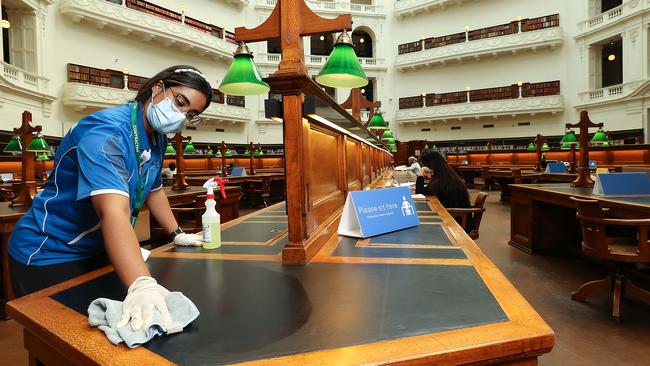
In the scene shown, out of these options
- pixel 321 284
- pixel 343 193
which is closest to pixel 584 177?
pixel 343 193

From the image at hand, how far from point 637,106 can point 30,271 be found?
1934cm

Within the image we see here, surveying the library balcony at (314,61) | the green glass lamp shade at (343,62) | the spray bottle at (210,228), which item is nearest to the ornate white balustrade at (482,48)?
the library balcony at (314,61)

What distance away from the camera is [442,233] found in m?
1.84

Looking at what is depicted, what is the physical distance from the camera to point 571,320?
2770mm

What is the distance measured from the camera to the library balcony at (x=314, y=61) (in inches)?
788

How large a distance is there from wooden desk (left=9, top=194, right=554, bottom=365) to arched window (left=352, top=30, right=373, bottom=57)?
24.5 meters

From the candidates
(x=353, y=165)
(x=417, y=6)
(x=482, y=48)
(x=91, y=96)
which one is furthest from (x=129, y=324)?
(x=417, y=6)

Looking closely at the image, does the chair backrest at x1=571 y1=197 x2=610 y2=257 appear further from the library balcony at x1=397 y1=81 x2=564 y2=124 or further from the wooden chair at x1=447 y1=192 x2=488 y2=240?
the library balcony at x1=397 y1=81 x2=564 y2=124

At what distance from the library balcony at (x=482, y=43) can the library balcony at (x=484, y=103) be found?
1728 millimetres

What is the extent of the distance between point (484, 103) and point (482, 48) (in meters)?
→ 2.75

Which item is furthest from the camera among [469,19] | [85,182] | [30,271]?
[469,19]

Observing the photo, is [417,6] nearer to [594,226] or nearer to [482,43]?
[482,43]

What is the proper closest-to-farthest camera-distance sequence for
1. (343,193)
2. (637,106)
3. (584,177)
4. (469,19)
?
(343,193)
(584,177)
(637,106)
(469,19)

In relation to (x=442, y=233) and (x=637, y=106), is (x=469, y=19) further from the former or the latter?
(x=442, y=233)
